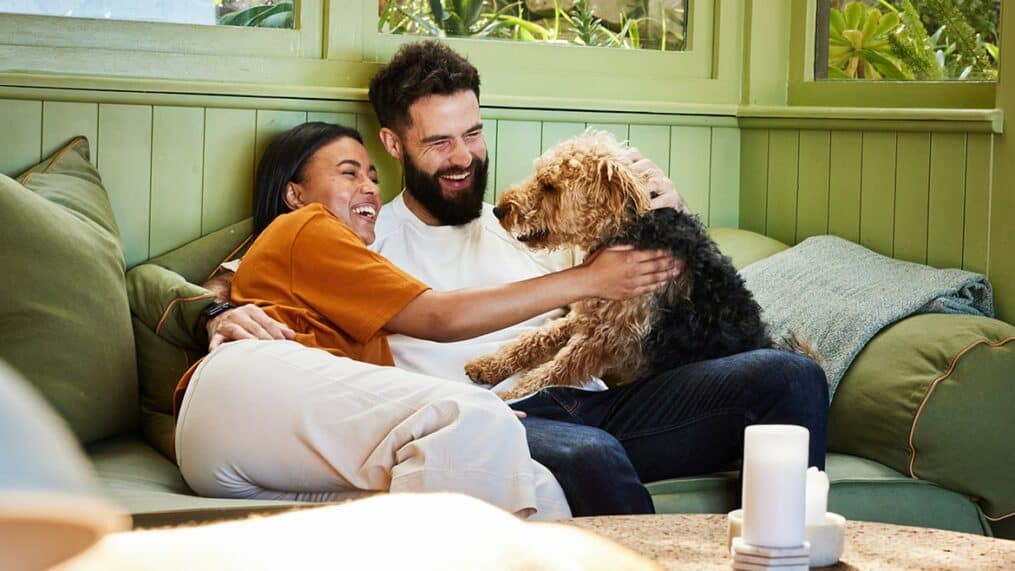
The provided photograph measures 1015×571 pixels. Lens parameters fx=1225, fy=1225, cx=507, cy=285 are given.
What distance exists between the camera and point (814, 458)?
2359 millimetres

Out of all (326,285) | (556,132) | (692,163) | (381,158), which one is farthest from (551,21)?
(326,285)

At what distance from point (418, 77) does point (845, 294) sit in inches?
44.3

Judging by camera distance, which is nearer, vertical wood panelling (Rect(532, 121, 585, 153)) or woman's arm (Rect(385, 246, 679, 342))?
woman's arm (Rect(385, 246, 679, 342))

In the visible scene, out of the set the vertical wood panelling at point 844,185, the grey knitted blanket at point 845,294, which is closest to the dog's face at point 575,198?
the grey knitted blanket at point 845,294

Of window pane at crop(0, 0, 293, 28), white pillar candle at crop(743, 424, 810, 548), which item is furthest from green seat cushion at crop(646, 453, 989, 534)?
window pane at crop(0, 0, 293, 28)

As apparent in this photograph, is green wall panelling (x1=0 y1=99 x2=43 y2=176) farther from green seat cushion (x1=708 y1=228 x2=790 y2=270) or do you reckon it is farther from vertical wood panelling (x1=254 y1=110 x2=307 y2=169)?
green seat cushion (x1=708 y1=228 x2=790 y2=270)

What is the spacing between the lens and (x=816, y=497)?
1485 mm

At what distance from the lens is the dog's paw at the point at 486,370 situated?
2734 millimetres

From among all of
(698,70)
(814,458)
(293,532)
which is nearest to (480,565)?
(293,532)

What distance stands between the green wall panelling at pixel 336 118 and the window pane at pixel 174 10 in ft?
0.85

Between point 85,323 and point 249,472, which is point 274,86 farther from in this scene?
point 249,472

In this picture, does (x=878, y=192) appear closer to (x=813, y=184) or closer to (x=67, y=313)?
(x=813, y=184)

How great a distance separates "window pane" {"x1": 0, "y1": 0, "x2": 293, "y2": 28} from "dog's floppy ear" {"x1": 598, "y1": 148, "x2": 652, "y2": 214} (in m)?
1.07

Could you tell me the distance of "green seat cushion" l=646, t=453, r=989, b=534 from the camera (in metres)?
2.41
